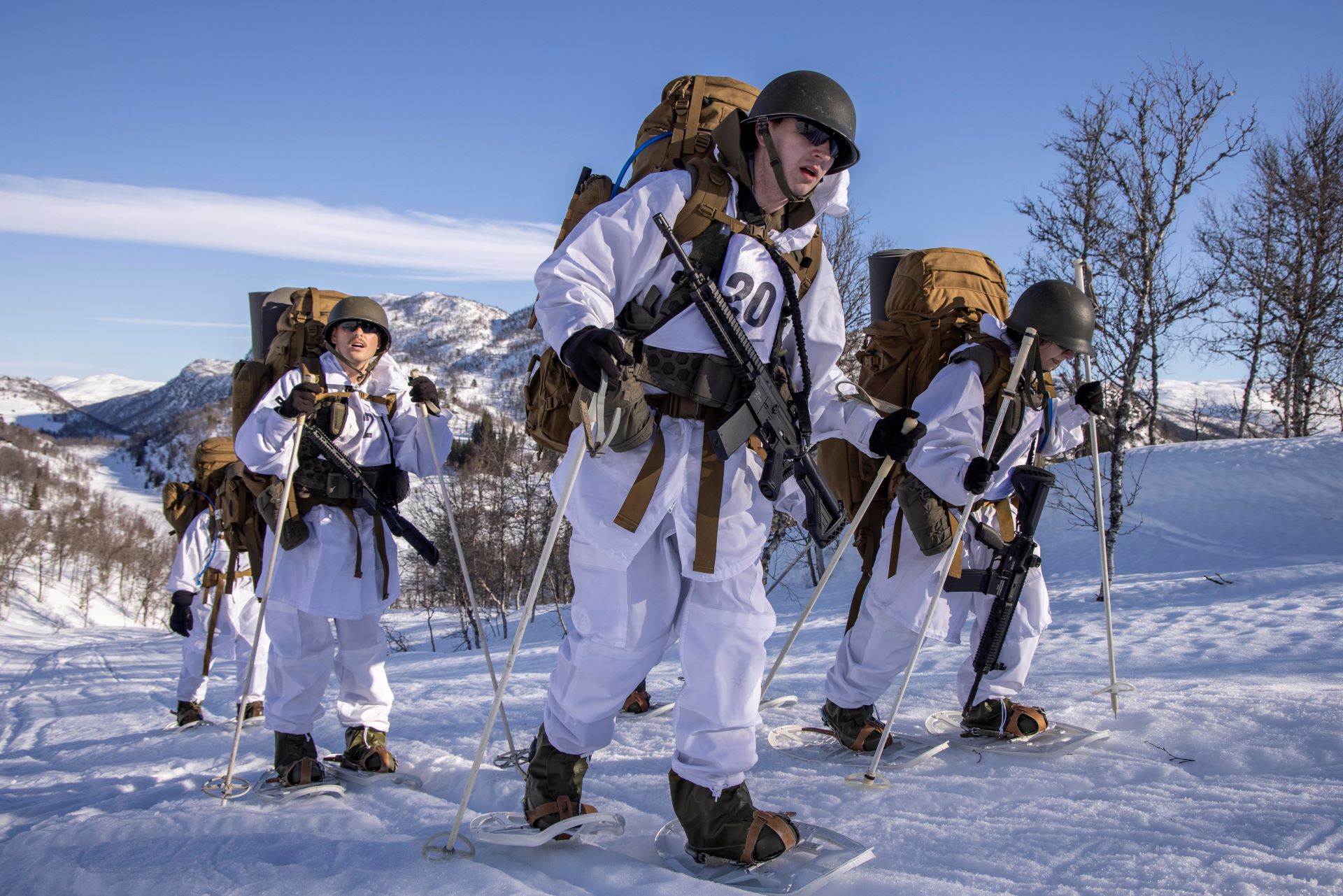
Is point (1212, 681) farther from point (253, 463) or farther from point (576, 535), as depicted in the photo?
point (253, 463)

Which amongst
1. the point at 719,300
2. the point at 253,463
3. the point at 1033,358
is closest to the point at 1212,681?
the point at 1033,358

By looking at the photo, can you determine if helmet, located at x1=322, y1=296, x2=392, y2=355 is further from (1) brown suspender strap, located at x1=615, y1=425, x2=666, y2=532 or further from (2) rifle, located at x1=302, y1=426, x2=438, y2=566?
(1) brown suspender strap, located at x1=615, y1=425, x2=666, y2=532

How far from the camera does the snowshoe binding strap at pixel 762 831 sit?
8.85 feet

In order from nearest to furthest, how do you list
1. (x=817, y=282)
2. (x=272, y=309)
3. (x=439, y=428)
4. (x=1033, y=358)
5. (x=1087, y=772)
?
(x=817, y=282) → (x=1087, y=772) → (x=1033, y=358) → (x=439, y=428) → (x=272, y=309)

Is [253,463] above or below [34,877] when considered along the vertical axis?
above

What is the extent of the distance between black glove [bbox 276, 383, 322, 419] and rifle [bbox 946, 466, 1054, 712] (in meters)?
3.31

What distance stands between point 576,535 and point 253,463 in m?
2.22

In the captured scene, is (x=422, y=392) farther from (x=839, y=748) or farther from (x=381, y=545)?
(x=839, y=748)

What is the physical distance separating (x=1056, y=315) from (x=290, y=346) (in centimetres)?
419

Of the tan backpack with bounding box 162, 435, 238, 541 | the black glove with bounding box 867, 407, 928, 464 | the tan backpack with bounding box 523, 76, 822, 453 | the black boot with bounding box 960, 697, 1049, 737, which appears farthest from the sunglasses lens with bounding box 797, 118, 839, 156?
the tan backpack with bounding box 162, 435, 238, 541

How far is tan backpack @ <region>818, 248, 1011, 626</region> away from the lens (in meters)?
4.53

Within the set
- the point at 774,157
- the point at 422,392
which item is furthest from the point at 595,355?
the point at 422,392

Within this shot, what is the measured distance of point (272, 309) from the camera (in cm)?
545

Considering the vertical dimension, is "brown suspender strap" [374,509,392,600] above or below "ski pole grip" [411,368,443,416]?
below
